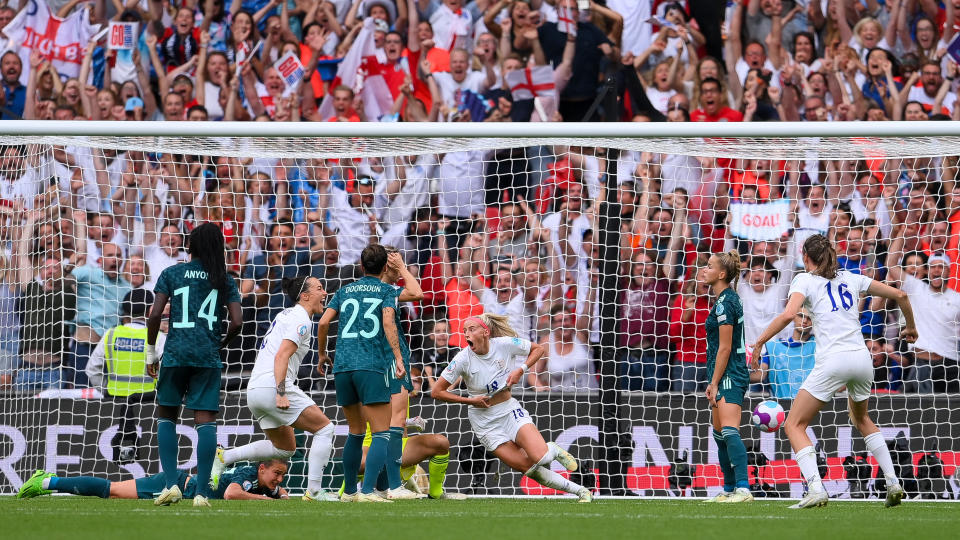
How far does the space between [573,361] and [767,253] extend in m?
2.14

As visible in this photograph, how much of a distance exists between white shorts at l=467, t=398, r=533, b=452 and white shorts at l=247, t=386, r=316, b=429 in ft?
4.34

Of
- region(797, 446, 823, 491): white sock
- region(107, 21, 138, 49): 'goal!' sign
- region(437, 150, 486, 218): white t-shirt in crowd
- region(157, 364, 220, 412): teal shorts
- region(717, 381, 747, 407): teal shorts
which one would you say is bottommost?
region(797, 446, 823, 491): white sock

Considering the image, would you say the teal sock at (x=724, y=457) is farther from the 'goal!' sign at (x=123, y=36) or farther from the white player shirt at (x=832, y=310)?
the 'goal!' sign at (x=123, y=36)

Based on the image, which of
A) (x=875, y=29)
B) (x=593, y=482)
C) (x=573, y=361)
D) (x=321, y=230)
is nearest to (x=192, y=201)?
(x=321, y=230)

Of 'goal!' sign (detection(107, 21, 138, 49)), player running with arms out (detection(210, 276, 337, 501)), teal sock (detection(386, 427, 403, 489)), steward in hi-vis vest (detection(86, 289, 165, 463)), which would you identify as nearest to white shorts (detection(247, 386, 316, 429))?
player running with arms out (detection(210, 276, 337, 501))

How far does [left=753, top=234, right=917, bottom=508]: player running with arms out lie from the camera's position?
294 inches

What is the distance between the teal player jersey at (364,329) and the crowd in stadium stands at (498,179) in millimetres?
2242

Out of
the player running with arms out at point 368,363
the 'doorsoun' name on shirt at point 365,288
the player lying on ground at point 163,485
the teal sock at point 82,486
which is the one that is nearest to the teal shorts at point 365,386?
the player running with arms out at point 368,363

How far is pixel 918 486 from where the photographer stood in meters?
9.42

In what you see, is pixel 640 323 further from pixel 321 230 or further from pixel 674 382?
pixel 321 230

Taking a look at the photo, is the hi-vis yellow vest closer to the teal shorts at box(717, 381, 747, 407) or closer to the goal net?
the goal net

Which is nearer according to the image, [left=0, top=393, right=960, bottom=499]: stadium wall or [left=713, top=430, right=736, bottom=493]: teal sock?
[left=713, top=430, right=736, bottom=493]: teal sock

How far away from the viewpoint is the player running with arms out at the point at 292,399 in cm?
834

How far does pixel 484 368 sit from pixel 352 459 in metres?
1.25
